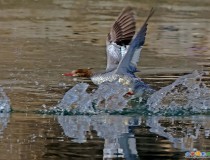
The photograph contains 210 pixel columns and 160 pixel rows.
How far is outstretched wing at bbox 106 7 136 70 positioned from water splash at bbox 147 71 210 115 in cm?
89

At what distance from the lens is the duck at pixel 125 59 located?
37.1ft

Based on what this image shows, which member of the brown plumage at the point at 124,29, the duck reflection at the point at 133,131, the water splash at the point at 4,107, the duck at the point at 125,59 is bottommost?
the duck reflection at the point at 133,131

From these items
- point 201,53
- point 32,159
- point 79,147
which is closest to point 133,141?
point 79,147

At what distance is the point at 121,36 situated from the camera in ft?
40.7

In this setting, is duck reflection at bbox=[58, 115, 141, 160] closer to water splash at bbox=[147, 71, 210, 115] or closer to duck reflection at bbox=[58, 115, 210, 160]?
duck reflection at bbox=[58, 115, 210, 160]

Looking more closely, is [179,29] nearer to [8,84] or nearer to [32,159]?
[8,84]

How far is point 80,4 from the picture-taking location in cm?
2442

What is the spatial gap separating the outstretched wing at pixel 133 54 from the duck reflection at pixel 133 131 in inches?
41.7

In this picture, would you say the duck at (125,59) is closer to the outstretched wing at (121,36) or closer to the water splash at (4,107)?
the outstretched wing at (121,36)

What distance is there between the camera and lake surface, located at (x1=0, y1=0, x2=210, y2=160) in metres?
8.77

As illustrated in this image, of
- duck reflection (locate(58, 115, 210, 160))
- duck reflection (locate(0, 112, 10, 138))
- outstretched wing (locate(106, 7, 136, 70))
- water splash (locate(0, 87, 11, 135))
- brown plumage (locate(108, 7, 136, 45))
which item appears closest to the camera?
duck reflection (locate(58, 115, 210, 160))

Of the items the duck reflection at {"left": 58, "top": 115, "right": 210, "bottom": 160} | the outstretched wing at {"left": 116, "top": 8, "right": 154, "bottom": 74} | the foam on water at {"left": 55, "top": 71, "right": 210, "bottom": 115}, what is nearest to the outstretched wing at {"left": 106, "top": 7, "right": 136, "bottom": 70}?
the outstretched wing at {"left": 116, "top": 8, "right": 154, "bottom": 74}

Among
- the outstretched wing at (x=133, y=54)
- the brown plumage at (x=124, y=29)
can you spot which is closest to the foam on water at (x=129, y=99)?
the outstretched wing at (x=133, y=54)

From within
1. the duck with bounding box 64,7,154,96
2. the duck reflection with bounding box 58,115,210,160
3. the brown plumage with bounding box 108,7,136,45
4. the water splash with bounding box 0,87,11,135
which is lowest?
the duck reflection with bounding box 58,115,210,160
